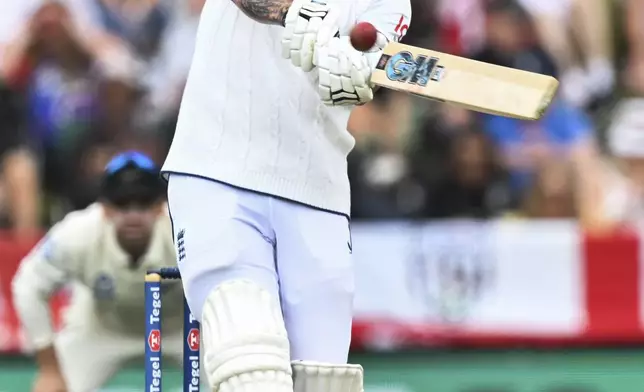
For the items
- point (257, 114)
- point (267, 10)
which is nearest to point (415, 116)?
point (257, 114)

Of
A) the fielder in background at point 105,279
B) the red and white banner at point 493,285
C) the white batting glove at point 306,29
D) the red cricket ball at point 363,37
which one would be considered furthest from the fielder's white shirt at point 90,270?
the red cricket ball at point 363,37

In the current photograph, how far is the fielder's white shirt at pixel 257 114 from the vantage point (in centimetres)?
351

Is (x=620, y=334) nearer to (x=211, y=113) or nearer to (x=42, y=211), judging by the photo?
(x=42, y=211)

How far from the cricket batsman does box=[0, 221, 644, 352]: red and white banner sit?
4.15 meters

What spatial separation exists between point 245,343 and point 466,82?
2.70 feet

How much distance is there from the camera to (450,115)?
27.5 ft

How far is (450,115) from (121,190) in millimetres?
3367

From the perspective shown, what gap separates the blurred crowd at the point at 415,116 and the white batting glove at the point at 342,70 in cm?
483

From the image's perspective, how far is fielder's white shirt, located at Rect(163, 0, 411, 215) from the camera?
3.51m

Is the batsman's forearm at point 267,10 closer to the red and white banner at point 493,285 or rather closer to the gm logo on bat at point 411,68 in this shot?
the gm logo on bat at point 411,68

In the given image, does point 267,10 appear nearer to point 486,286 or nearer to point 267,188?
point 267,188

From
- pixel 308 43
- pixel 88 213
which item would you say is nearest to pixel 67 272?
pixel 88 213

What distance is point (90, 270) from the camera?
5.87 meters

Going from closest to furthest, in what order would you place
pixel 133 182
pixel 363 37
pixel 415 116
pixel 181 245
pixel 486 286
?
pixel 363 37 < pixel 181 245 < pixel 133 182 < pixel 486 286 < pixel 415 116
